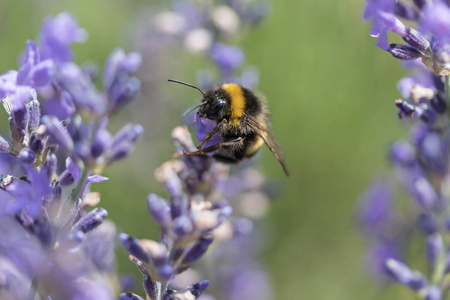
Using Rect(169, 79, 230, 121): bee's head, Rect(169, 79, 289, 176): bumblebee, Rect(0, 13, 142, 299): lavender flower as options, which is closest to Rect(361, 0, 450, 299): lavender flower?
Rect(169, 79, 289, 176): bumblebee

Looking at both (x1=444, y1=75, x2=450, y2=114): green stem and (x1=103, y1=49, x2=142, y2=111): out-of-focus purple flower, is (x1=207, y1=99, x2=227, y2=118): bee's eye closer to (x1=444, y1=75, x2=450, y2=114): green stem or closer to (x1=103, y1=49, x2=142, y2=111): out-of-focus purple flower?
(x1=103, y1=49, x2=142, y2=111): out-of-focus purple flower

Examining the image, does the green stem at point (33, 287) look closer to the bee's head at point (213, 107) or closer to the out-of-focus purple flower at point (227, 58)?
the bee's head at point (213, 107)

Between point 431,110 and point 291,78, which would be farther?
point 291,78

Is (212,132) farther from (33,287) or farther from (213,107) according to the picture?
(33,287)

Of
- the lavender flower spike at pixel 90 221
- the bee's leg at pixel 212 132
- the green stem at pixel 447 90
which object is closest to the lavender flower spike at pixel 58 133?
the lavender flower spike at pixel 90 221

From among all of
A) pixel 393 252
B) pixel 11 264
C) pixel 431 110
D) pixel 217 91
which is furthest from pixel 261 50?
pixel 11 264

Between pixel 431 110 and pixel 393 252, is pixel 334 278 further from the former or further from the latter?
pixel 431 110

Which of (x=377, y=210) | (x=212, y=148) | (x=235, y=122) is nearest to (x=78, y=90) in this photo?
(x=212, y=148)
